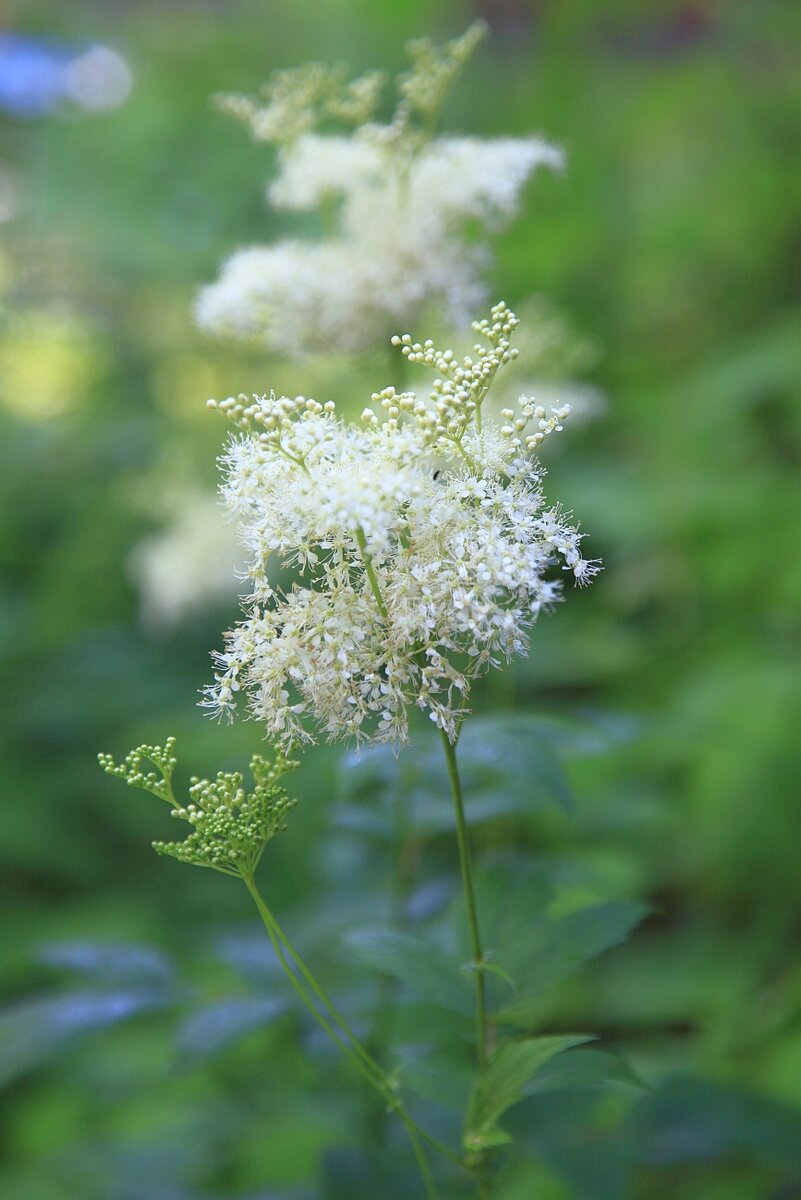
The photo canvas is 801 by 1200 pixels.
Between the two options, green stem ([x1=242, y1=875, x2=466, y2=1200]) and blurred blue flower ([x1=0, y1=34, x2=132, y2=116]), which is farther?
blurred blue flower ([x1=0, y1=34, x2=132, y2=116])

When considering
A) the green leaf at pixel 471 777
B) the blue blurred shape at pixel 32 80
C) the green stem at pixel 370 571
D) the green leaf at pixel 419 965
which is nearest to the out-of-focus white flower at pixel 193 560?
the green leaf at pixel 471 777

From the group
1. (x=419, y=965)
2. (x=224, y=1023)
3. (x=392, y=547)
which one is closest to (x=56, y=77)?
(x=224, y=1023)

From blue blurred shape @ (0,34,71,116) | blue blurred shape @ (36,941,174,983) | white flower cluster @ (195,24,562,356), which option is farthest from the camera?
blue blurred shape @ (0,34,71,116)

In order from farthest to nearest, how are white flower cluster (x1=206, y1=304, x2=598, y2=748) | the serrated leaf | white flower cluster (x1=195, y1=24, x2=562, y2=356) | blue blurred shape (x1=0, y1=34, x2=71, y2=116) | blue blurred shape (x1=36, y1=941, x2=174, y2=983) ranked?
1. blue blurred shape (x1=0, y1=34, x2=71, y2=116)
2. white flower cluster (x1=195, y1=24, x2=562, y2=356)
3. blue blurred shape (x1=36, y1=941, x2=174, y2=983)
4. the serrated leaf
5. white flower cluster (x1=206, y1=304, x2=598, y2=748)

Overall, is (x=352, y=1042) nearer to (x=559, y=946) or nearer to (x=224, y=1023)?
(x=559, y=946)

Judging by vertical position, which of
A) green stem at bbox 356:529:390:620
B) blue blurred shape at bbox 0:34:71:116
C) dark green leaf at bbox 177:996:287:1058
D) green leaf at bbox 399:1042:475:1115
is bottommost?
green leaf at bbox 399:1042:475:1115

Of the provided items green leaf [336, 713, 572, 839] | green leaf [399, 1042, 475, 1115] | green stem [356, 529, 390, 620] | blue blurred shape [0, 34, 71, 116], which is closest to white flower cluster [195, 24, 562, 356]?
green leaf [336, 713, 572, 839]

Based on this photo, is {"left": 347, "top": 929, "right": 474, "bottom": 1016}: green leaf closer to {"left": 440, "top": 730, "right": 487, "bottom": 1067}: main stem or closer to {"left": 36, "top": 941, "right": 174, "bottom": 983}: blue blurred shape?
{"left": 440, "top": 730, "right": 487, "bottom": 1067}: main stem
